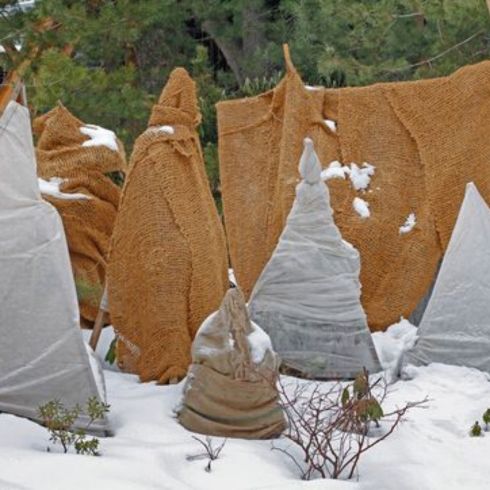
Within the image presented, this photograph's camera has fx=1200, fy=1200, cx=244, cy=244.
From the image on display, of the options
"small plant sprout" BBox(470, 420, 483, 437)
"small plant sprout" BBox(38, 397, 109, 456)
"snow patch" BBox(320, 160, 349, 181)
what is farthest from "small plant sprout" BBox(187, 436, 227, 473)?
"snow patch" BBox(320, 160, 349, 181)

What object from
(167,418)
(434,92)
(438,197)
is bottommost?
(167,418)

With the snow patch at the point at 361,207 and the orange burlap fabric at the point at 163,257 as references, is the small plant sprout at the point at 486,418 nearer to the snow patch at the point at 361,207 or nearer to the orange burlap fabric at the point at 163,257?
the orange burlap fabric at the point at 163,257

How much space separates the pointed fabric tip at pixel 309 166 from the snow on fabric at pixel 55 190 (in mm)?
1428

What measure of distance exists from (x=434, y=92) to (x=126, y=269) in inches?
96.7

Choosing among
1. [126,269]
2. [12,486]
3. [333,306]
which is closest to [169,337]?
[126,269]

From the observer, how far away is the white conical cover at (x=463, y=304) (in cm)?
628

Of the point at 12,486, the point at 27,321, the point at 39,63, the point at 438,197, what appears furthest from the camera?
the point at 39,63

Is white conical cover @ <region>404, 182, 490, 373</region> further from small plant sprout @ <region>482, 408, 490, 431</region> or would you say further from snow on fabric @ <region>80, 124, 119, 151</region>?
snow on fabric @ <region>80, 124, 119, 151</region>

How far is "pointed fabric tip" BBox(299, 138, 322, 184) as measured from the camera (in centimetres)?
625

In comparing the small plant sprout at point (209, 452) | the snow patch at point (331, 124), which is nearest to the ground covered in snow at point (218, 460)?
the small plant sprout at point (209, 452)

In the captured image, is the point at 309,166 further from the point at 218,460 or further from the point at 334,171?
the point at 218,460

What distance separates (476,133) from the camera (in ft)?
24.2

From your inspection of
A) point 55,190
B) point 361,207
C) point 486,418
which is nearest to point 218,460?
point 486,418

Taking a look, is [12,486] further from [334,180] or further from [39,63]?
[39,63]
